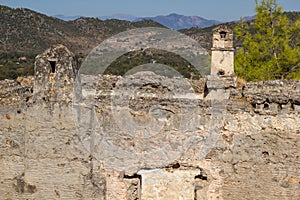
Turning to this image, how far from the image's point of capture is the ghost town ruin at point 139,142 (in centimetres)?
577

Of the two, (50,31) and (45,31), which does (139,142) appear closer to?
(45,31)

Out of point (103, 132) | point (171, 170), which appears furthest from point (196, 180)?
point (103, 132)

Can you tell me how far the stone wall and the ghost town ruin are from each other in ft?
0.04

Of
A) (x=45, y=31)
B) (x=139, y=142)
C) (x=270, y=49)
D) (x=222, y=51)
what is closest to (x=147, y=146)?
(x=139, y=142)

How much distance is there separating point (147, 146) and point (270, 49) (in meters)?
11.8

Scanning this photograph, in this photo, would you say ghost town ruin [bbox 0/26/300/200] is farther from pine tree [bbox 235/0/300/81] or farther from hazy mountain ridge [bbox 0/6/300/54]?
hazy mountain ridge [bbox 0/6/300/54]

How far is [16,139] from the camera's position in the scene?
6031mm

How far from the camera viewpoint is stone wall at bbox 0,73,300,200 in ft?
19.0

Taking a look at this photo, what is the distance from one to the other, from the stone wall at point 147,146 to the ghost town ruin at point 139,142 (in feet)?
0.04

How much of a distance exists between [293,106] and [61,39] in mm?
36533

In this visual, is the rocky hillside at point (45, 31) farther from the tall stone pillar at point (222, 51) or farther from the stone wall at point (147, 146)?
the stone wall at point (147, 146)

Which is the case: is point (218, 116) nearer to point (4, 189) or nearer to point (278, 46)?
point (4, 189)

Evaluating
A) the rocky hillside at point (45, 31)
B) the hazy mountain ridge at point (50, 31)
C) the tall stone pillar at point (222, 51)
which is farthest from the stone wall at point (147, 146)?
the rocky hillside at point (45, 31)

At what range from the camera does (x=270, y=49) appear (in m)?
16.9
